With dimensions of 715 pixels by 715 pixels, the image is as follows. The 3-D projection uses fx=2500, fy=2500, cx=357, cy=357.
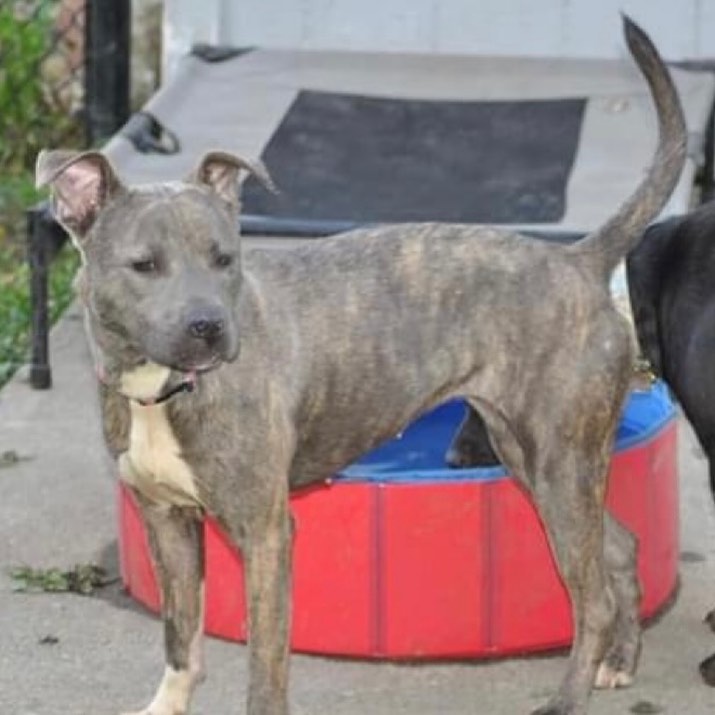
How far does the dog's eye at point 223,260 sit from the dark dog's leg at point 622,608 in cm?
116

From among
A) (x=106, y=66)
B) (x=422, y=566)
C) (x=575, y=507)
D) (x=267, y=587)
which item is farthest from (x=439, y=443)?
(x=106, y=66)

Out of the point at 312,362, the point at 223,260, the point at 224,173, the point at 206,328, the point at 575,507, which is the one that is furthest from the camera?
the point at 575,507

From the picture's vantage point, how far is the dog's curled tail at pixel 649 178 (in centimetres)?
475

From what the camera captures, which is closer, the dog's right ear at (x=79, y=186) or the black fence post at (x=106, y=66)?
the dog's right ear at (x=79, y=186)

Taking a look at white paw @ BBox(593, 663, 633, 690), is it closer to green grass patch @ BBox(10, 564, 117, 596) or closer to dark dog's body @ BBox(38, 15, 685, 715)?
dark dog's body @ BBox(38, 15, 685, 715)

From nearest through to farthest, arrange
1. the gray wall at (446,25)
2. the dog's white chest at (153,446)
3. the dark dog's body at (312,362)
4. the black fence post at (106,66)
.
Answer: the dark dog's body at (312,362), the dog's white chest at (153,446), the black fence post at (106,66), the gray wall at (446,25)

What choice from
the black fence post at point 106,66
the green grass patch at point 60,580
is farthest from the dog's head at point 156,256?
the black fence post at point 106,66

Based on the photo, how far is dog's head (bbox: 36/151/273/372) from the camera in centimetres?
408

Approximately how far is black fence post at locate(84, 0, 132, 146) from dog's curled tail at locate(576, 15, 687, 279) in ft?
12.7

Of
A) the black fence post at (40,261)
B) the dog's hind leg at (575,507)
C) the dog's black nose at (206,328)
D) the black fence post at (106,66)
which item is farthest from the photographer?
the black fence post at (106,66)

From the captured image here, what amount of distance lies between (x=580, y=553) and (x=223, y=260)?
3.12ft

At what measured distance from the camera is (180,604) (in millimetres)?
4719

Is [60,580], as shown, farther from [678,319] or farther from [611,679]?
[678,319]

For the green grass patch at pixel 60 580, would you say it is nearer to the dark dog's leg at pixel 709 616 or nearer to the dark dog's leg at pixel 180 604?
the dark dog's leg at pixel 180 604
